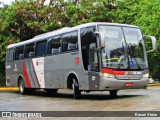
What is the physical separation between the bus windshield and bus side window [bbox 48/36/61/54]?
3.14 metres

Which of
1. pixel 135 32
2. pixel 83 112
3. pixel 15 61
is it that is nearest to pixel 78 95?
pixel 135 32

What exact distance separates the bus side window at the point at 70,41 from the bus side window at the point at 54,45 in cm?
54

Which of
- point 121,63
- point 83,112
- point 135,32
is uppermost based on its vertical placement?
point 135,32

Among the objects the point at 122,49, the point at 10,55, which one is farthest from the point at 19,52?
the point at 122,49

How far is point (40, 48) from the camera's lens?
66.1ft

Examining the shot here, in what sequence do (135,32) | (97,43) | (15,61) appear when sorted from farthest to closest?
(15,61) → (135,32) → (97,43)

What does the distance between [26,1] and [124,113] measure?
80.1 ft

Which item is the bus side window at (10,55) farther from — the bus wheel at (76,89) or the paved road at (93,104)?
the bus wheel at (76,89)

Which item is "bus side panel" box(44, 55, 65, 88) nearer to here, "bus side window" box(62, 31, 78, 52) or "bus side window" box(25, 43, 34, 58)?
"bus side window" box(62, 31, 78, 52)

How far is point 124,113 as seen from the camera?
34.0ft

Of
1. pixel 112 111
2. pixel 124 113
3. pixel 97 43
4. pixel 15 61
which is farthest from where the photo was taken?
pixel 15 61

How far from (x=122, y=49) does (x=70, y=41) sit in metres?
2.58

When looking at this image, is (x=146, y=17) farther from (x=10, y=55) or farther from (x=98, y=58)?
(x=98, y=58)

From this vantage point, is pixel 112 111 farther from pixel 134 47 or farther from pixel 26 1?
pixel 26 1
